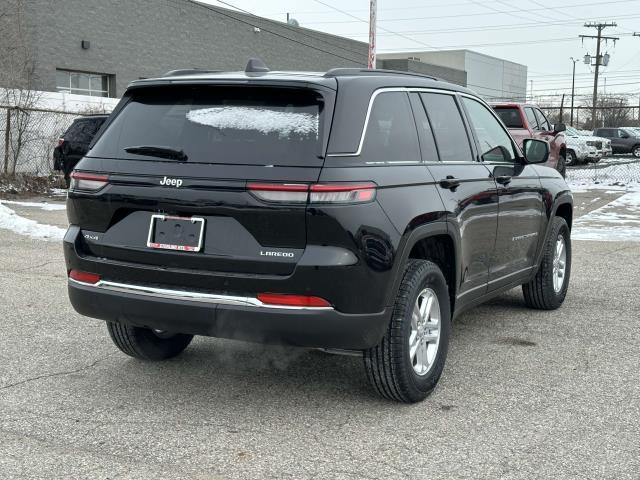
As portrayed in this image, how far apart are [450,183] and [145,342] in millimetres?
2152

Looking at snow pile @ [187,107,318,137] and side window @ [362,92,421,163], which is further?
side window @ [362,92,421,163]

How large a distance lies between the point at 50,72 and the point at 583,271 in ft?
74.3

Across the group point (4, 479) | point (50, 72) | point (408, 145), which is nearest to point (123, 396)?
point (4, 479)

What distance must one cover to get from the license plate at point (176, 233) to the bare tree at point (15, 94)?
52.6 ft

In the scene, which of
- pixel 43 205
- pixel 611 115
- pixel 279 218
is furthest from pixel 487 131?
pixel 611 115

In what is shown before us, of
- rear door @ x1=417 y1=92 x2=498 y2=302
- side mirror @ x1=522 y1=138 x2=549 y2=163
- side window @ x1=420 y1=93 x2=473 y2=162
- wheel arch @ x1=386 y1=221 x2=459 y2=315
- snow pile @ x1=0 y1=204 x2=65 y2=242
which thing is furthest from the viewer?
snow pile @ x1=0 y1=204 x2=65 y2=242

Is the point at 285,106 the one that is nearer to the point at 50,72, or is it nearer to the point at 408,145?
the point at 408,145

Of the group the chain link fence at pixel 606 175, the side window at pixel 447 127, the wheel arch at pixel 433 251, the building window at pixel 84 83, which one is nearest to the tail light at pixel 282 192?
the wheel arch at pixel 433 251

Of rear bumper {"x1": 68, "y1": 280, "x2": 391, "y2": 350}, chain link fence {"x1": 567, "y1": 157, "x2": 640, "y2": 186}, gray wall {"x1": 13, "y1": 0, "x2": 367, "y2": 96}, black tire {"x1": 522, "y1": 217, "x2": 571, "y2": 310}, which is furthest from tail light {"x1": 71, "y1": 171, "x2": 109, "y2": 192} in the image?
gray wall {"x1": 13, "y1": 0, "x2": 367, "y2": 96}

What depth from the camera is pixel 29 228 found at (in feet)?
38.1

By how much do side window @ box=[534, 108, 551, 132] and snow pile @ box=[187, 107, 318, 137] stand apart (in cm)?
1469

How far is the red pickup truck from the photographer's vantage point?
1677 centimetres

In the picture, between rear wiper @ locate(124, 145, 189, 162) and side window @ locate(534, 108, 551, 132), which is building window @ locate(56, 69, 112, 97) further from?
rear wiper @ locate(124, 145, 189, 162)

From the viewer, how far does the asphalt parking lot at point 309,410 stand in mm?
3658
